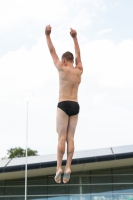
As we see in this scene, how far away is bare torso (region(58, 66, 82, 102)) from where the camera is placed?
6547 millimetres

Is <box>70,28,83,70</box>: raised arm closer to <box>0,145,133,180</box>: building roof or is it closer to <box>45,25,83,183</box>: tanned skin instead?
<box>45,25,83,183</box>: tanned skin

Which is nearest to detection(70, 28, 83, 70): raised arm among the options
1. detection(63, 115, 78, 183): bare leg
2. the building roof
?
detection(63, 115, 78, 183): bare leg

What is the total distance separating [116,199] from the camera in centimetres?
2244

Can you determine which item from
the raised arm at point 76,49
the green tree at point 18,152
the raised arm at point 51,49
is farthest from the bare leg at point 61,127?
the green tree at point 18,152

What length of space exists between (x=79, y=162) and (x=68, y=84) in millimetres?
16125

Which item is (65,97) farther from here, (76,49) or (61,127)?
(76,49)

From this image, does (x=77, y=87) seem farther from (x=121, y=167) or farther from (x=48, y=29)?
(x=121, y=167)

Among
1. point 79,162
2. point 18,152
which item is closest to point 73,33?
point 79,162

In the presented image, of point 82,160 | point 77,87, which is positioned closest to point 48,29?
point 77,87

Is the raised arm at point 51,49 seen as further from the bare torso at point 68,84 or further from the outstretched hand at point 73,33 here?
the outstretched hand at point 73,33

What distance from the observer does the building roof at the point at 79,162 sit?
2238 cm

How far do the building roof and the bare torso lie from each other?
629 inches

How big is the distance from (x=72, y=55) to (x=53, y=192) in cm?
1742

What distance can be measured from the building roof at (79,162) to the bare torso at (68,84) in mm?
15983
